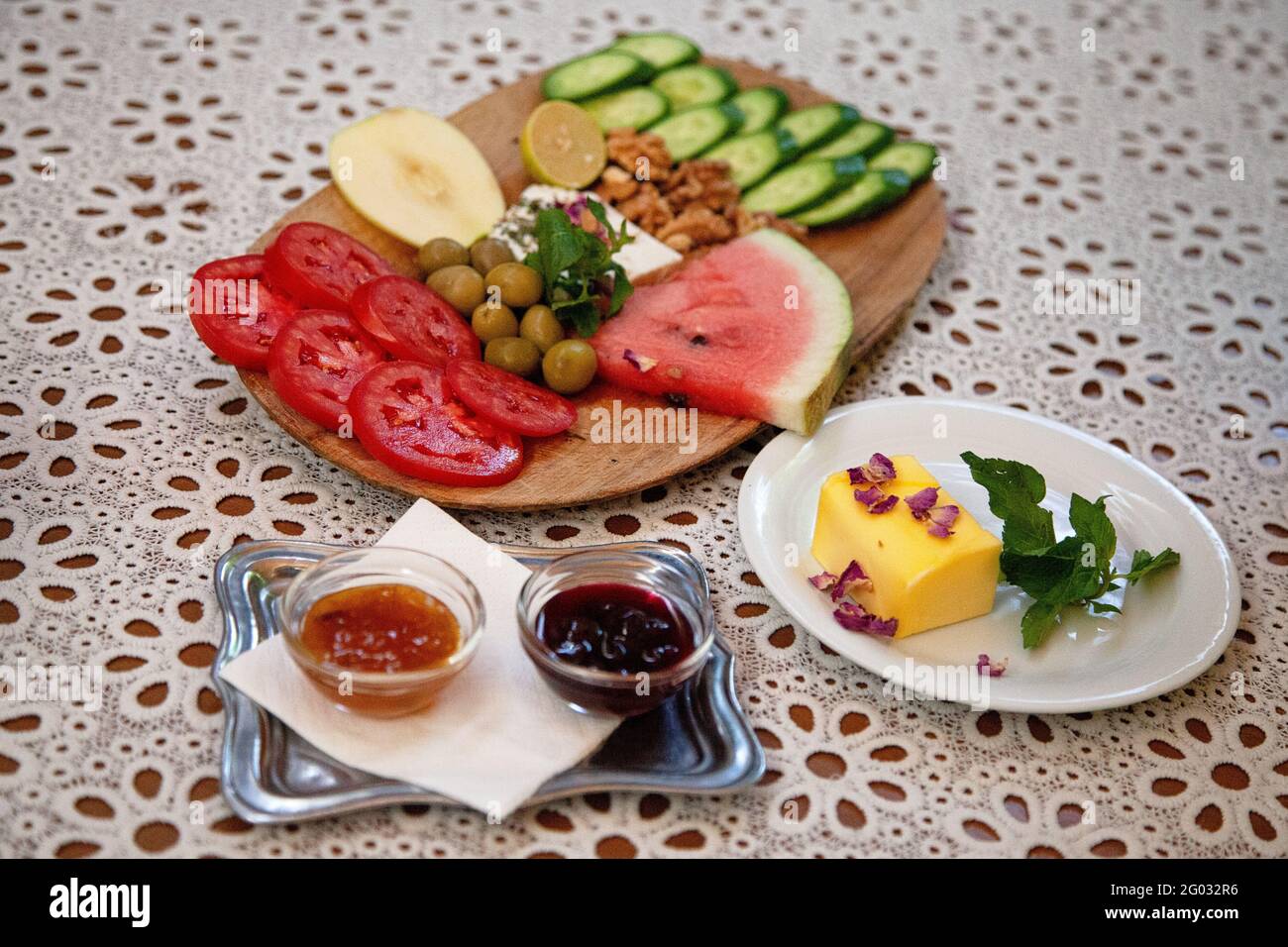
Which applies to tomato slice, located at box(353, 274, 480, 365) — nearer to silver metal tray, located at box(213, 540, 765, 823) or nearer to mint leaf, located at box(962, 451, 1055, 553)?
silver metal tray, located at box(213, 540, 765, 823)

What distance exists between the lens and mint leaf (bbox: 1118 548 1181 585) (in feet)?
7.44

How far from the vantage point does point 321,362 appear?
97.4 inches

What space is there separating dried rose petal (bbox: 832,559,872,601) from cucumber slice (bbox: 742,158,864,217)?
4.45 feet

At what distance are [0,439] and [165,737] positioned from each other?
0.88 meters

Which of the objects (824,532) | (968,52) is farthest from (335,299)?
(968,52)

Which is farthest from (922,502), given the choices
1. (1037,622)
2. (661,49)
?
(661,49)

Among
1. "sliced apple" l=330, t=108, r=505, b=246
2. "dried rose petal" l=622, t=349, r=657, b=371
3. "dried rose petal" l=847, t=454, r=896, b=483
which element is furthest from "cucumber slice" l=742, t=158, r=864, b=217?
"dried rose petal" l=847, t=454, r=896, b=483

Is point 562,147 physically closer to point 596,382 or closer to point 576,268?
point 576,268

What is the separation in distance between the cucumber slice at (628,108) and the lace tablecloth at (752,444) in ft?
1.67

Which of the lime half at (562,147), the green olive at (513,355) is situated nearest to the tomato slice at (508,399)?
the green olive at (513,355)

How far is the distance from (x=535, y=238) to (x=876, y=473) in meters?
1.09

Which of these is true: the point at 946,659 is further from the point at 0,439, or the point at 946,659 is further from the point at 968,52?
the point at 968,52

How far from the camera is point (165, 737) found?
192 centimetres

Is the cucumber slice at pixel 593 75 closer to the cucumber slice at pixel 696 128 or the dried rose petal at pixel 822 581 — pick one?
the cucumber slice at pixel 696 128
